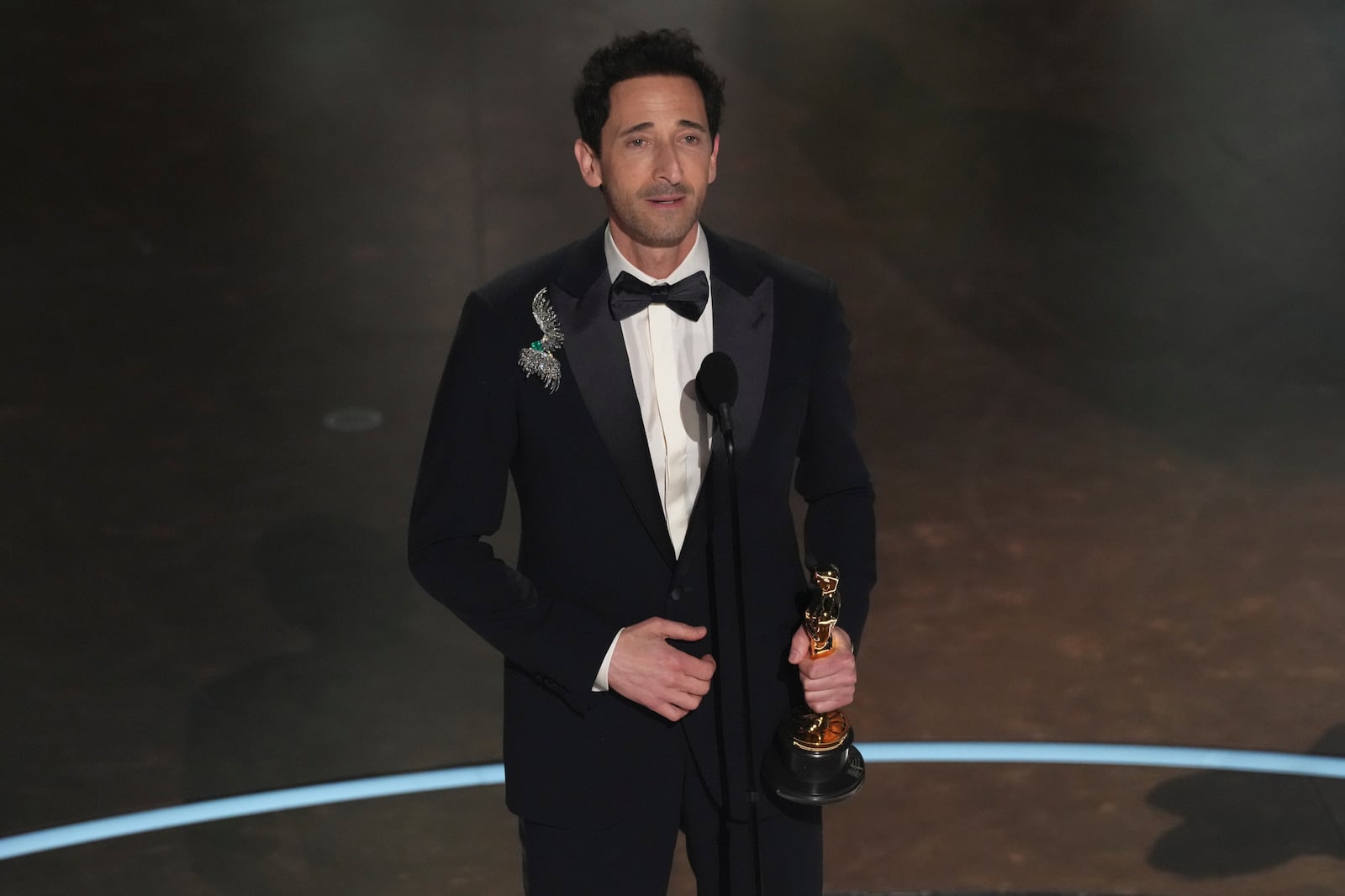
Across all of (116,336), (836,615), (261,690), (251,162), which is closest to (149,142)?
(251,162)

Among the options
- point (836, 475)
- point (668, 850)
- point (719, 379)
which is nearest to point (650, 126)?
point (719, 379)

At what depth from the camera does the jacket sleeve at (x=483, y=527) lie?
199 cm

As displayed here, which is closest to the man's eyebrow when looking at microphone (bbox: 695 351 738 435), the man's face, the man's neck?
the man's face

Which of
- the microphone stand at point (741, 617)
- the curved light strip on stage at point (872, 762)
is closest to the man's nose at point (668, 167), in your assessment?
the microphone stand at point (741, 617)

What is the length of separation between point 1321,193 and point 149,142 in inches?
136

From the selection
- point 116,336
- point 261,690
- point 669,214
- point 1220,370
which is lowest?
point 261,690

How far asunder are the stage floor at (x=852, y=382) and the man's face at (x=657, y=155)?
5.89 feet

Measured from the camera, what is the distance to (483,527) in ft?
6.68

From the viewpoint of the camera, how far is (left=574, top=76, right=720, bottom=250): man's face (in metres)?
1.98

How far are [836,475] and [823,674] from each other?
34cm

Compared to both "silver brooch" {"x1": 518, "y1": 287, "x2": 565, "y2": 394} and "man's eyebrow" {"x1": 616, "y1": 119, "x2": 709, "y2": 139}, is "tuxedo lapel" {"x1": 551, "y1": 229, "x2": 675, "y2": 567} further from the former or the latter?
"man's eyebrow" {"x1": 616, "y1": 119, "x2": 709, "y2": 139}

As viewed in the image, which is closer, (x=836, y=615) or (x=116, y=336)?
(x=836, y=615)

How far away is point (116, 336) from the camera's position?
4.17 m

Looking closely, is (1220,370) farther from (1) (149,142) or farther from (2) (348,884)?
(1) (149,142)
